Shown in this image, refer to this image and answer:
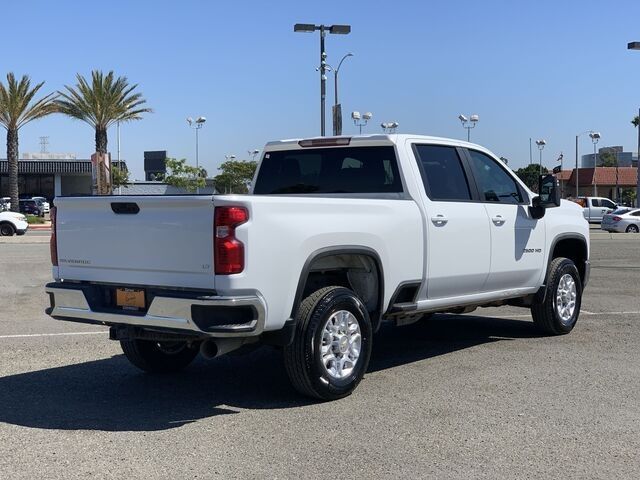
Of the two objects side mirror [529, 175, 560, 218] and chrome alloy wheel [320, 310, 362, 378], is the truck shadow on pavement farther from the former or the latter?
side mirror [529, 175, 560, 218]

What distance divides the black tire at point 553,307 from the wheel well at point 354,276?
2.86m

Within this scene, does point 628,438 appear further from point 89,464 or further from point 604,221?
point 604,221

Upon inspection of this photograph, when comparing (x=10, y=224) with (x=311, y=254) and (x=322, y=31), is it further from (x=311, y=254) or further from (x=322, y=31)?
(x=311, y=254)

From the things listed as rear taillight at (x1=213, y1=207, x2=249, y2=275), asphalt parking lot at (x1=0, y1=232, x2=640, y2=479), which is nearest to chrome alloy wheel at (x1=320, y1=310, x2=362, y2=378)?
asphalt parking lot at (x1=0, y1=232, x2=640, y2=479)

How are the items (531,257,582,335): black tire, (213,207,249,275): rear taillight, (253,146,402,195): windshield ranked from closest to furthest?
(213,207,249,275): rear taillight < (253,146,402,195): windshield < (531,257,582,335): black tire

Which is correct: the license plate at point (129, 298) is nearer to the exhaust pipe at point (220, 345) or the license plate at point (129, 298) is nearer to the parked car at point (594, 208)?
the exhaust pipe at point (220, 345)

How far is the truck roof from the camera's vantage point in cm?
698

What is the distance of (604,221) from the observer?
39.0m

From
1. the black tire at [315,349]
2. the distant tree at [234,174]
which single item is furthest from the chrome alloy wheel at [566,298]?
the distant tree at [234,174]

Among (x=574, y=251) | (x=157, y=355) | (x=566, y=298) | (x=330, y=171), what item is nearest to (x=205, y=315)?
(x=157, y=355)

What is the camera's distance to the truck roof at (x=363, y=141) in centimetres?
698

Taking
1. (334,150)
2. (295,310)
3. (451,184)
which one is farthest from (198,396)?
(451,184)

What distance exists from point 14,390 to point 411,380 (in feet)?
11.1

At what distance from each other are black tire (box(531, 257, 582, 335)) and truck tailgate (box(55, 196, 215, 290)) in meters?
4.67
